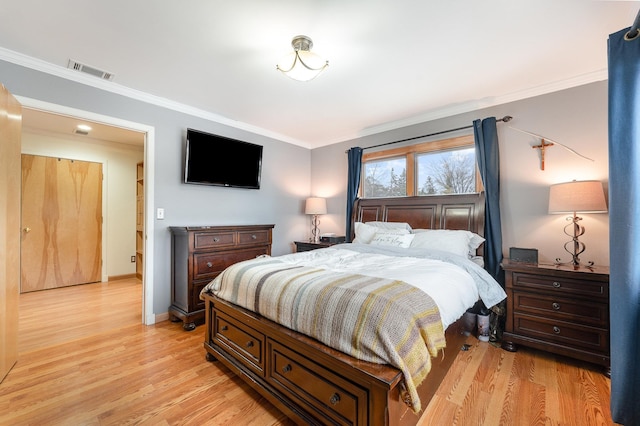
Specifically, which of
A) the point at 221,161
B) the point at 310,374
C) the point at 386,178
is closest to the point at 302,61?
the point at 221,161

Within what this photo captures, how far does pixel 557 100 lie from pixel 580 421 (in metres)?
2.70

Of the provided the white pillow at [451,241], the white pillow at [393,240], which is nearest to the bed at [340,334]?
the white pillow at [451,241]

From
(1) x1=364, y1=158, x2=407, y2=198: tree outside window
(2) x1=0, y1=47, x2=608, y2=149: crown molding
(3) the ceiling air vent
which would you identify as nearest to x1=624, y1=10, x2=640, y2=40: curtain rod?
(2) x1=0, y1=47, x2=608, y2=149: crown molding

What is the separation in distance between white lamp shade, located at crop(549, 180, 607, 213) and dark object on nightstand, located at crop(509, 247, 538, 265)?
441 mm

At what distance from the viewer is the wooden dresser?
2.88 meters

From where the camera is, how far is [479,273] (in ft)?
7.49

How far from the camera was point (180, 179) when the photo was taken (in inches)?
127

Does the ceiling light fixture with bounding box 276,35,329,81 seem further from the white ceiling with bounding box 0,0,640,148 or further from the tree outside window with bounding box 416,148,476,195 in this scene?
the tree outside window with bounding box 416,148,476,195

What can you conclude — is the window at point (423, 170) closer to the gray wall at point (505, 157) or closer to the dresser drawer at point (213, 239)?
the gray wall at point (505, 157)

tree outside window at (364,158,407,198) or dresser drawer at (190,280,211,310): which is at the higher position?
tree outside window at (364,158,407,198)

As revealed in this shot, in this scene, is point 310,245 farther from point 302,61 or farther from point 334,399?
point 334,399

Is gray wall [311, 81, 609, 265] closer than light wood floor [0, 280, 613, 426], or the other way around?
light wood floor [0, 280, 613, 426]

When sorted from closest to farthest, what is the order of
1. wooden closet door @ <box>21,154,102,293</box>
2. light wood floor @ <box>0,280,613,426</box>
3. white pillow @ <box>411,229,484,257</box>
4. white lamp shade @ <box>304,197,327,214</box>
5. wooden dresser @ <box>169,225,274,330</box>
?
light wood floor @ <box>0,280,613,426</box> → white pillow @ <box>411,229,484,257</box> → wooden dresser @ <box>169,225,274,330</box> → wooden closet door @ <box>21,154,102,293</box> → white lamp shade @ <box>304,197,327,214</box>

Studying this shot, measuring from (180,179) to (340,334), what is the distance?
2793 mm
